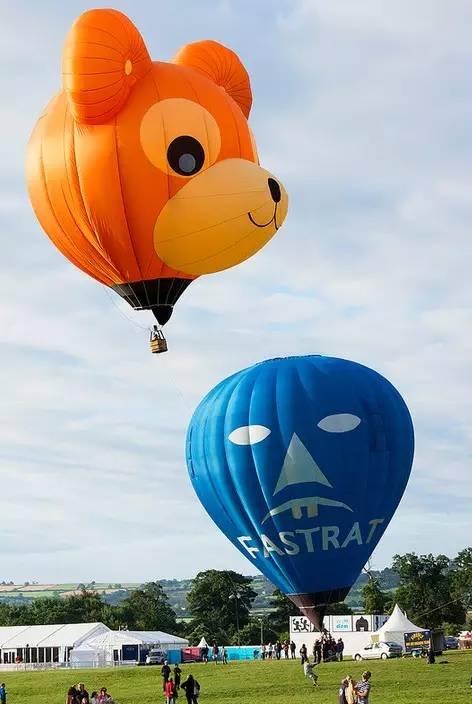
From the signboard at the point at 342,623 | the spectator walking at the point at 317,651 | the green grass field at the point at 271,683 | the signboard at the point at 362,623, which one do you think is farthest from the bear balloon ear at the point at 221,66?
the signboard at the point at 342,623

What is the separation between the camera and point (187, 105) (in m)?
24.6

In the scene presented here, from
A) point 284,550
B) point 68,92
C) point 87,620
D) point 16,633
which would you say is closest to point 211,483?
point 284,550

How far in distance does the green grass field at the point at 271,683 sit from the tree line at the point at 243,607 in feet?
159

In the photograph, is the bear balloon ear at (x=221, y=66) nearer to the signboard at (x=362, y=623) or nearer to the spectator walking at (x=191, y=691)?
the spectator walking at (x=191, y=691)

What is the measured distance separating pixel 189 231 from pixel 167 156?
61.2 inches

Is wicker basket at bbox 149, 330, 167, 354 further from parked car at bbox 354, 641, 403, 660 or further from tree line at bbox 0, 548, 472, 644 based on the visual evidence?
tree line at bbox 0, 548, 472, 644

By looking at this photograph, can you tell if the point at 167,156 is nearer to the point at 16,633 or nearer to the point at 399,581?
the point at 16,633

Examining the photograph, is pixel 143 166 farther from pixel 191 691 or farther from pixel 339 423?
pixel 191 691

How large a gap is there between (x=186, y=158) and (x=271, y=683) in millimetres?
20332

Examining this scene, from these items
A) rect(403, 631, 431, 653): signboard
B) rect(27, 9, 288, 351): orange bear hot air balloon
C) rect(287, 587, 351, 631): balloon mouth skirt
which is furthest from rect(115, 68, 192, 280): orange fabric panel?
rect(403, 631, 431, 653): signboard

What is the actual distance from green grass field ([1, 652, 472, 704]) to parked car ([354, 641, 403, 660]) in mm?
3808

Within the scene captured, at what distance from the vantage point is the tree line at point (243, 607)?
98.2 m

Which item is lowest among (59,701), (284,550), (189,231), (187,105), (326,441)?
(59,701)

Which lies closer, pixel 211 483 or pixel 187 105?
pixel 187 105
